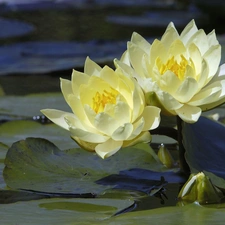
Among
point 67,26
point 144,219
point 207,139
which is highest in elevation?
point 67,26

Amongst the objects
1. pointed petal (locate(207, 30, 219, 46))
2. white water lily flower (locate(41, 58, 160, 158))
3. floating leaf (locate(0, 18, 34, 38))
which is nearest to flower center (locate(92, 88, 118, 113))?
white water lily flower (locate(41, 58, 160, 158))

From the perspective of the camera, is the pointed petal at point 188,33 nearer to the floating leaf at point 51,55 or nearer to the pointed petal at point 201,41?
the pointed petal at point 201,41

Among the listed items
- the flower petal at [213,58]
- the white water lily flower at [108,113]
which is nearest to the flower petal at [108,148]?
the white water lily flower at [108,113]

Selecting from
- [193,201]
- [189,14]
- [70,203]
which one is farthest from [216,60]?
[189,14]

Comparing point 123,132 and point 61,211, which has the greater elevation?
point 123,132

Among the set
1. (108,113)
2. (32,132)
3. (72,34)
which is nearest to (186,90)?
(108,113)

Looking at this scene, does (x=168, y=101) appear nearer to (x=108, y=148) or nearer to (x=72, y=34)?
(x=108, y=148)

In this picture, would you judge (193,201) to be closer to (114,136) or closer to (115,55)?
(114,136)
